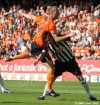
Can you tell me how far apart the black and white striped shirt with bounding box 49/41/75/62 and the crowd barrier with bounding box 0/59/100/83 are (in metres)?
11.3

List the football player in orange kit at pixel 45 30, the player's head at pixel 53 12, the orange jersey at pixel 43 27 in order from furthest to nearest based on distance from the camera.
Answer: the orange jersey at pixel 43 27, the football player in orange kit at pixel 45 30, the player's head at pixel 53 12

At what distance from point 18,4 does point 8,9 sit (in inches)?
31.5

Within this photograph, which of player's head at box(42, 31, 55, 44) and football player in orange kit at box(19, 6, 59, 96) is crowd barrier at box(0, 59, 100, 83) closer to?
football player in orange kit at box(19, 6, 59, 96)

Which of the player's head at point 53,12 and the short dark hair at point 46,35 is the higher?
the player's head at point 53,12

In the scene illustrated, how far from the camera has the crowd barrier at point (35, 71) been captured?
78.0ft

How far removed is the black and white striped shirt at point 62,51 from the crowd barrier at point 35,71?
1135 cm

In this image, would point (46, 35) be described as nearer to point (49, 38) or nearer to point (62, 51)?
point (49, 38)

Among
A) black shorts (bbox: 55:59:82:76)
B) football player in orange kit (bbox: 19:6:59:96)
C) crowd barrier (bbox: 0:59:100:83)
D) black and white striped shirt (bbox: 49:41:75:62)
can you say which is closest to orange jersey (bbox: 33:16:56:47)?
football player in orange kit (bbox: 19:6:59:96)

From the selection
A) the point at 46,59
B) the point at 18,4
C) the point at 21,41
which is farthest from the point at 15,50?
the point at 46,59

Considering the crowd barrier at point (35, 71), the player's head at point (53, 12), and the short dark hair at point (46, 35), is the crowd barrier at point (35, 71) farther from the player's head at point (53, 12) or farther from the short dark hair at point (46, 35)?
the player's head at point (53, 12)

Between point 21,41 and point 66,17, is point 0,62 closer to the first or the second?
point 21,41

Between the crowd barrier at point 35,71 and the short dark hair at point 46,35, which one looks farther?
the crowd barrier at point 35,71

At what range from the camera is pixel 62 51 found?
12258 millimetres

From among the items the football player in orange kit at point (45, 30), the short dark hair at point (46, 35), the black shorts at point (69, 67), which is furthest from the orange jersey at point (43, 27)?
the black shorts at point (69, 67)
